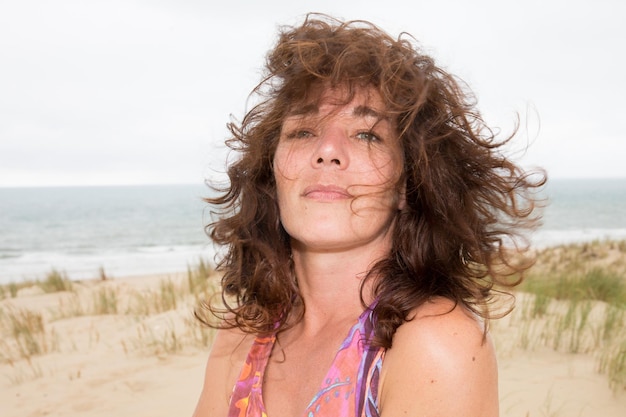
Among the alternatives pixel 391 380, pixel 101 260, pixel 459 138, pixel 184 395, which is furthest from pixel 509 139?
pixel 101 260

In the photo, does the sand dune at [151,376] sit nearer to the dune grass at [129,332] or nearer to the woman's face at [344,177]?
the dune grass at [129,332]

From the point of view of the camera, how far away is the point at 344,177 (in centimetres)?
202

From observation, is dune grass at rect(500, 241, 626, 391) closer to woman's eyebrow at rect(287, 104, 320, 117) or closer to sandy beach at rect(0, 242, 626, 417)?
sandy beach at rect(0, 242, 626, 417)

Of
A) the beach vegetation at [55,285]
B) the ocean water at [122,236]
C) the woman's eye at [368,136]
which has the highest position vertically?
the woman's eye at [368,136]

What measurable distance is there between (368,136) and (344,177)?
0.17 metres

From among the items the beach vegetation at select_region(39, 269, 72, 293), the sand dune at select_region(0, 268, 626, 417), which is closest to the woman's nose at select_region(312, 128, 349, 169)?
the sand dune at select_region(0, 268, 626, 417)

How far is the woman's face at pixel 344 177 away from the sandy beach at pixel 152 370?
2076 mm

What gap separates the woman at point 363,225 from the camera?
186 cm

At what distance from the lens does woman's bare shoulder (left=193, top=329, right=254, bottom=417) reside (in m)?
2.32

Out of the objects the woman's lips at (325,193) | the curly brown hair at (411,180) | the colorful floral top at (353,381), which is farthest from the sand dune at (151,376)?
the woman's lips at (325,193)

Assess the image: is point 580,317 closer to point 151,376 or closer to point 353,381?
point 151,376

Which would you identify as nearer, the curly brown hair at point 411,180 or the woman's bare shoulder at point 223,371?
the curly brown hair at point 411,180

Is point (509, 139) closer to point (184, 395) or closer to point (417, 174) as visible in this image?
point (417, 174)

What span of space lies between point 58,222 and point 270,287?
39.2 m
